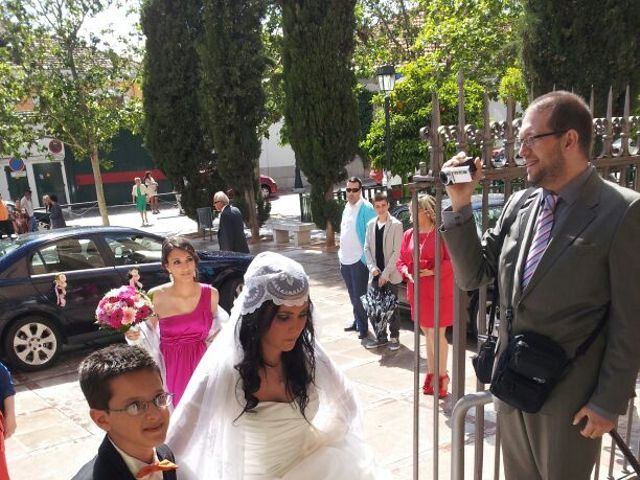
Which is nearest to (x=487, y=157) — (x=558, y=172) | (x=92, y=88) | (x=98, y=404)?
(x=558, y=172)

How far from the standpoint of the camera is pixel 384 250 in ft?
21.9

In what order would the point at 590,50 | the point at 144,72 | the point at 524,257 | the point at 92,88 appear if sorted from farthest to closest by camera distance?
the point at 144,72 → the point at 92,88 → the point at 590,50 → the point at 524,257

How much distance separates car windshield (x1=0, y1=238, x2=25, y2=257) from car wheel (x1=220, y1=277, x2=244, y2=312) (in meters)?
2.64

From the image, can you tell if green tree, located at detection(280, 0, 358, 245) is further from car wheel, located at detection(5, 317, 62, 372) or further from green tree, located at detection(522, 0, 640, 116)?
car wheel, located at detection(5, 317, 62, 372)

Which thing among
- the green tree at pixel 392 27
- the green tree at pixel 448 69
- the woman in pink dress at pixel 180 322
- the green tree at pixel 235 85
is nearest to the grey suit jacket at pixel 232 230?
the woman in pink dress at pixel 180 322

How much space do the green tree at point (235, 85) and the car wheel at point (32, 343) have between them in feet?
30.2

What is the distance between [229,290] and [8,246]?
112 inches

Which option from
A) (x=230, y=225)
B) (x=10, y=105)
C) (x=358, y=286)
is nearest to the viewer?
(x=358, y=286)

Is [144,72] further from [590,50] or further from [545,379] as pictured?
[545,379]

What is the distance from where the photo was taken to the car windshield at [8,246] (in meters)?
7.17

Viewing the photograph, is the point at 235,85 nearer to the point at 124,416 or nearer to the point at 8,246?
the point at 8,246

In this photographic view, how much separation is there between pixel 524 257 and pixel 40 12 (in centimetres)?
1564

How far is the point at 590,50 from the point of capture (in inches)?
324

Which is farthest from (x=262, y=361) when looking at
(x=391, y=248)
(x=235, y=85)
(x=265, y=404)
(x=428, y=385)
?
(x=235, y=85)
